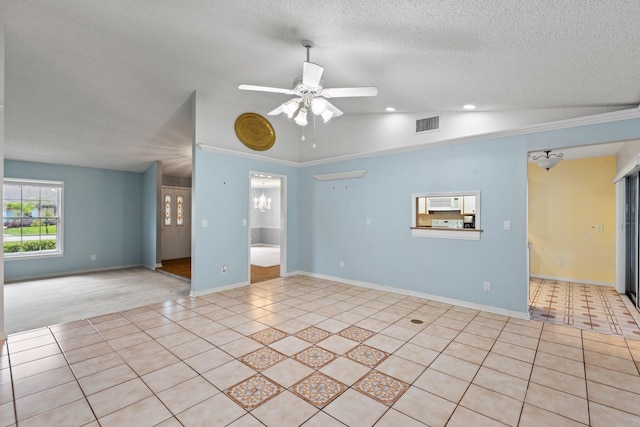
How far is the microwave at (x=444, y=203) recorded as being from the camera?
4.45 meters

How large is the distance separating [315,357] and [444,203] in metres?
3.07

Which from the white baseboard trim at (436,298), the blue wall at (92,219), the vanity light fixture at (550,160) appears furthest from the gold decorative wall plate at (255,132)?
the vanity light fixture at (550,160)

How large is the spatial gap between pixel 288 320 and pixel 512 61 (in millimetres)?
3625

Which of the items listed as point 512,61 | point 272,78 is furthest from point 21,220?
point 512,61

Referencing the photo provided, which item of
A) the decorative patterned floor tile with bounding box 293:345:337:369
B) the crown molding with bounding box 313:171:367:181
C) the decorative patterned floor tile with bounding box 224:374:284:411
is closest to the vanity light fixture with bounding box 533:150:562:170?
the crown molding with bounding box 313:171:367:181

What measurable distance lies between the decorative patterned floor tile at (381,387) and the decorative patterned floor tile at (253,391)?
655 mm

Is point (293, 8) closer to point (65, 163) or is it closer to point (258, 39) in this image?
point (258, 39)

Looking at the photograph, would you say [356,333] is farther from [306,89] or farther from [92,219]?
[92,219]

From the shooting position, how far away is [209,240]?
4.80 m

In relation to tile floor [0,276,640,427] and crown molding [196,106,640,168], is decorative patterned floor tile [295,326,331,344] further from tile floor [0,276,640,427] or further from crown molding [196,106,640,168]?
crown molding [196,106,640,168]

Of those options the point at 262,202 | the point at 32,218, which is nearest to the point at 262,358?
the point at 32,218

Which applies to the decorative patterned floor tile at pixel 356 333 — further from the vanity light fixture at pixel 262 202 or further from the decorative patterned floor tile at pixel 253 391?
the vanity light fixture at pixel 262 202

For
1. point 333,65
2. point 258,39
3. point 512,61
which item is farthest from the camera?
point 333,65

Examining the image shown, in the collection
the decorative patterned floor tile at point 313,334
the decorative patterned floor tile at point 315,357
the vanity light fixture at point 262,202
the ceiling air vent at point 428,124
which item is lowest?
the decorative patterned floor tile at point 315,357
